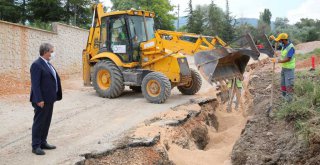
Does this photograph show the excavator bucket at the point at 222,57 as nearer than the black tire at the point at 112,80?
Yes

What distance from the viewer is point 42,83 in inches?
240

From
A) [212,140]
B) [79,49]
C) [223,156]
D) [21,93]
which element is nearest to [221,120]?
[212,140]

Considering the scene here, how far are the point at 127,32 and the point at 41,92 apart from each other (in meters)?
5.70

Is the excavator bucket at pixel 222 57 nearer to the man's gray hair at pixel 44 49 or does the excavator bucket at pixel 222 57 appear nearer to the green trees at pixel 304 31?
the man's gray hair at pixel 44 49

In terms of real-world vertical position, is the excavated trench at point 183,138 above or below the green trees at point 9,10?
below

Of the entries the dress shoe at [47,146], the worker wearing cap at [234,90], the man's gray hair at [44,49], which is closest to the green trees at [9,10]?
the worker wearing cap at [234,90]

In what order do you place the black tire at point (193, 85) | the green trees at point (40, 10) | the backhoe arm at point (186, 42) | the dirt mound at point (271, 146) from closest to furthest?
the dirt mound at point (271, 146) < the backhoe arm at point (186, 42) < the black tire at point (193, 85) < the green trees at point (40, 10)

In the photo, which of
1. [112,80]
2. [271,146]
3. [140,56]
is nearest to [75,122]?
[112,80]

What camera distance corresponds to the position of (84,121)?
855 centimetres

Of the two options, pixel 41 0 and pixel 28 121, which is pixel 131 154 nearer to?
pixel 28 121

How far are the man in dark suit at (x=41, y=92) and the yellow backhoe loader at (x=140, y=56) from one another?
4.59 meters

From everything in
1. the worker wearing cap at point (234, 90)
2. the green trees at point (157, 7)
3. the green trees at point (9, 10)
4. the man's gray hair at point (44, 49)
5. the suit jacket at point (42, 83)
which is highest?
the green trees at point (157, 7)

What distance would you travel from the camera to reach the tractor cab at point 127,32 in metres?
11.4

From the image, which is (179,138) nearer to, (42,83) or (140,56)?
(42,83)
